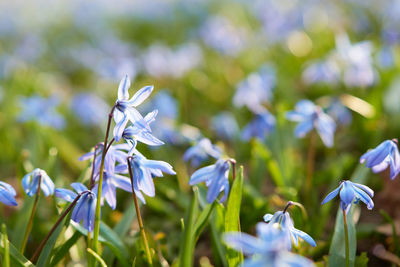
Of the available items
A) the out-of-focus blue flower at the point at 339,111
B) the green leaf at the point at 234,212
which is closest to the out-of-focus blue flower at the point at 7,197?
the green leaf at the point at 234,212

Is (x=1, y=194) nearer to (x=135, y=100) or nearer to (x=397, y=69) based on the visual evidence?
(x=135, y=100)

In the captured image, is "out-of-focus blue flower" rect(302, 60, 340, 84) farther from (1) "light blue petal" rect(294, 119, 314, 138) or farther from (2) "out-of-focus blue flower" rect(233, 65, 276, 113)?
(1) "light blue petal" rect(294, 119, 314, 138)

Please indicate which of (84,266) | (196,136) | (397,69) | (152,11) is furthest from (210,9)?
(84,266)

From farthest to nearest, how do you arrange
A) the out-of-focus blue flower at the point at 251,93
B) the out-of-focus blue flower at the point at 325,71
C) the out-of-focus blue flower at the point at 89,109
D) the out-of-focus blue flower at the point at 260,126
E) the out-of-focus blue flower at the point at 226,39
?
the out-of-focus blue flower at the point at 226,39, the out-of-focus blue flower at the point at 89,109, the out-of-focus blue flower at the point at 325,71, the out-of-focus blue flower at the point at 251,93, the out-of-focus blue flower at the point at 260,126

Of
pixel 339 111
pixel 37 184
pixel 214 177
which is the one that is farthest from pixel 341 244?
pixel 339 111

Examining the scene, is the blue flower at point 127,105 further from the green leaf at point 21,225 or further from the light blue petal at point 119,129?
the green leaf at point 21,225

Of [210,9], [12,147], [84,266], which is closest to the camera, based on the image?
[84,266]
